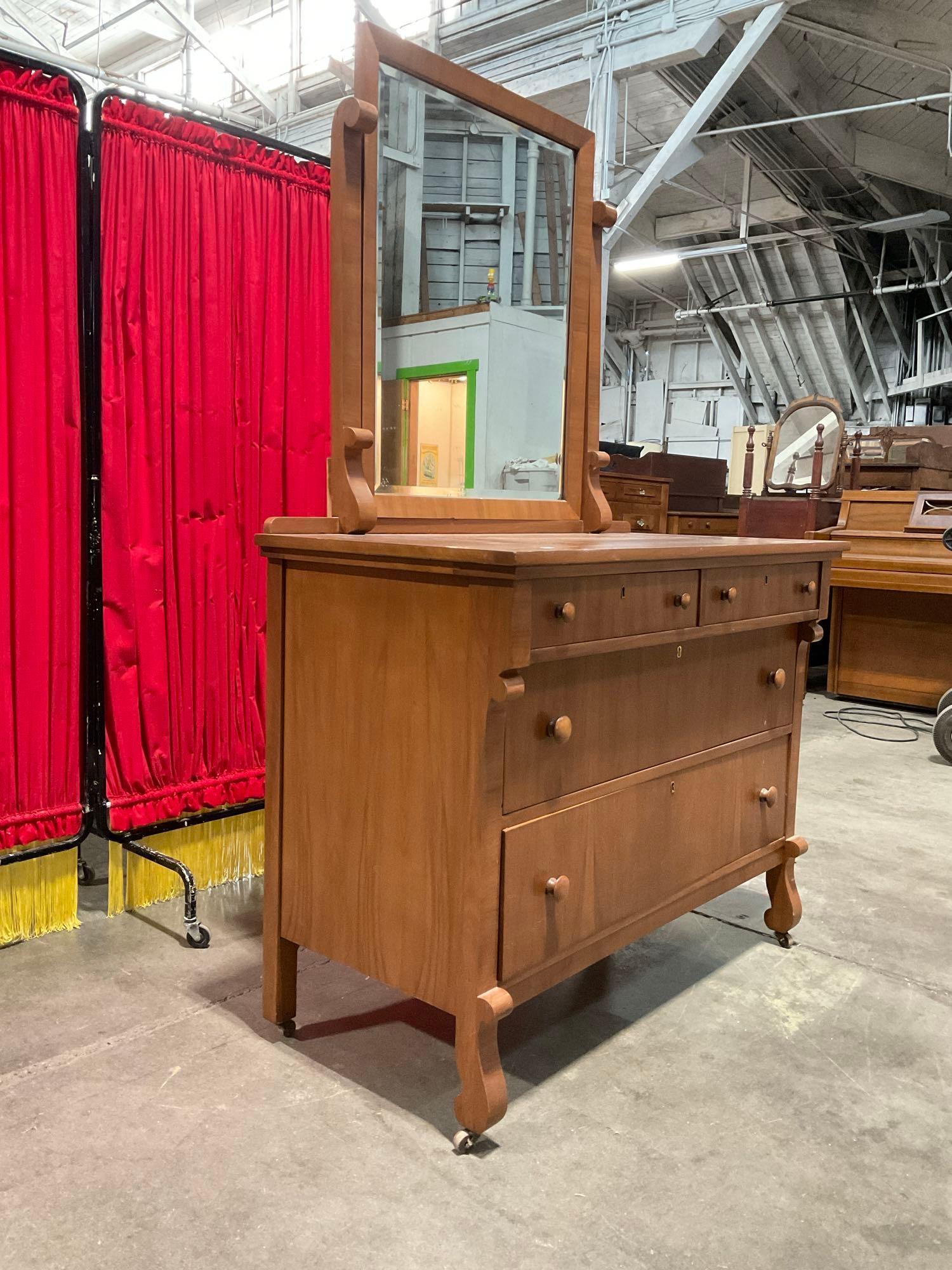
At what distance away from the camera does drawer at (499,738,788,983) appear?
192 centimetres

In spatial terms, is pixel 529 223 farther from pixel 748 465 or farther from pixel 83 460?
pixel 748 465

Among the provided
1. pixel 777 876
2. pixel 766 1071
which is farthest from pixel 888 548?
pixel 766 1071

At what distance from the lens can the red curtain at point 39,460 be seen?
247 centimetres

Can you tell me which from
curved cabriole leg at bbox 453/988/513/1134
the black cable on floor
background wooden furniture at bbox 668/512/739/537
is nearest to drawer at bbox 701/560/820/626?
curved cabriole leg at bbox 453/988/513/1134

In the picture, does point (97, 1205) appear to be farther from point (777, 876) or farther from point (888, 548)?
point (888, 548)

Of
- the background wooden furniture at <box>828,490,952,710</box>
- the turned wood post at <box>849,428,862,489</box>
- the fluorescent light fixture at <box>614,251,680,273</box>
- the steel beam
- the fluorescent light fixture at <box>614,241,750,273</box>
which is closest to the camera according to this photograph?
the background wooden furniture at <box>828,490,952,710</box>

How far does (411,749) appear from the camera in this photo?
6.34ft

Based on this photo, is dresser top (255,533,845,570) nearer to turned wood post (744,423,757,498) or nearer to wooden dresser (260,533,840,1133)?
wooden dresser (260,533,840,1133)

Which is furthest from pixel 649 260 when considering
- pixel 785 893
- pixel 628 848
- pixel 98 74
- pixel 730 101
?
pixel 628 848

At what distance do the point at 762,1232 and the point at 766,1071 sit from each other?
1.81 feet

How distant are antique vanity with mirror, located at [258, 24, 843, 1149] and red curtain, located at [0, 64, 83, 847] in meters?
0.79

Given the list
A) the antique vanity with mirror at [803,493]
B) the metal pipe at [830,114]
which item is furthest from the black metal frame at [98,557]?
the metal pipe at [830,114]

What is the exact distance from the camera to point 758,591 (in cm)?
242

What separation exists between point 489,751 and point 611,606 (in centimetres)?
38
